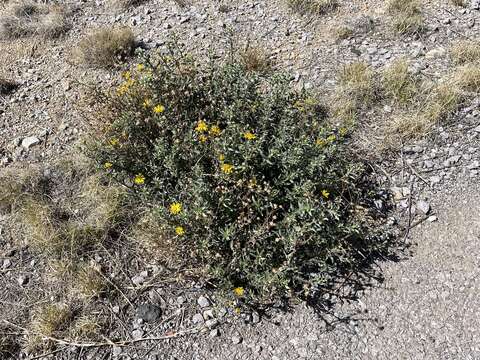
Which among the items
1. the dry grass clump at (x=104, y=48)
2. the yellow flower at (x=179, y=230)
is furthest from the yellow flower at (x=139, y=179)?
the dry grass clump at (x=104, y=48)

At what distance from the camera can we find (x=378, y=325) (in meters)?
3.40

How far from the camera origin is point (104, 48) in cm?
543

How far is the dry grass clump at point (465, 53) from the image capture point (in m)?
5.20

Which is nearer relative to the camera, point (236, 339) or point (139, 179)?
point (236, 339)

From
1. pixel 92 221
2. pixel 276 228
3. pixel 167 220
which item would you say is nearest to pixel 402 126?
pixel 276 228

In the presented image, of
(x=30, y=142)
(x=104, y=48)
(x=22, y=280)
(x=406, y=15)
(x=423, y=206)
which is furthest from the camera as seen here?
(x=406, y=15)

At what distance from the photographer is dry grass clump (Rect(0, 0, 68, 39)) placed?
6012mm

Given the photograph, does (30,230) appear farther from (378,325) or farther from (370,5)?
(370,5)

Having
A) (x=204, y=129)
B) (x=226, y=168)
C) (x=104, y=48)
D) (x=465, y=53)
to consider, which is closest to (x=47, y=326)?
(x=226, y=168)

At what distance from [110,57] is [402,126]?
3.37 metres

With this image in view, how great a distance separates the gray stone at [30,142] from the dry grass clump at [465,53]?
4654mm

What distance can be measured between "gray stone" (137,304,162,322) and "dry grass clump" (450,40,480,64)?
4232 millimetres

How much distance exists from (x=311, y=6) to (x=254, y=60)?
4.64ft

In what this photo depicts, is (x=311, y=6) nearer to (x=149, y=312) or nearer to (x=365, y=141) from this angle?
(x=365, y=141)
